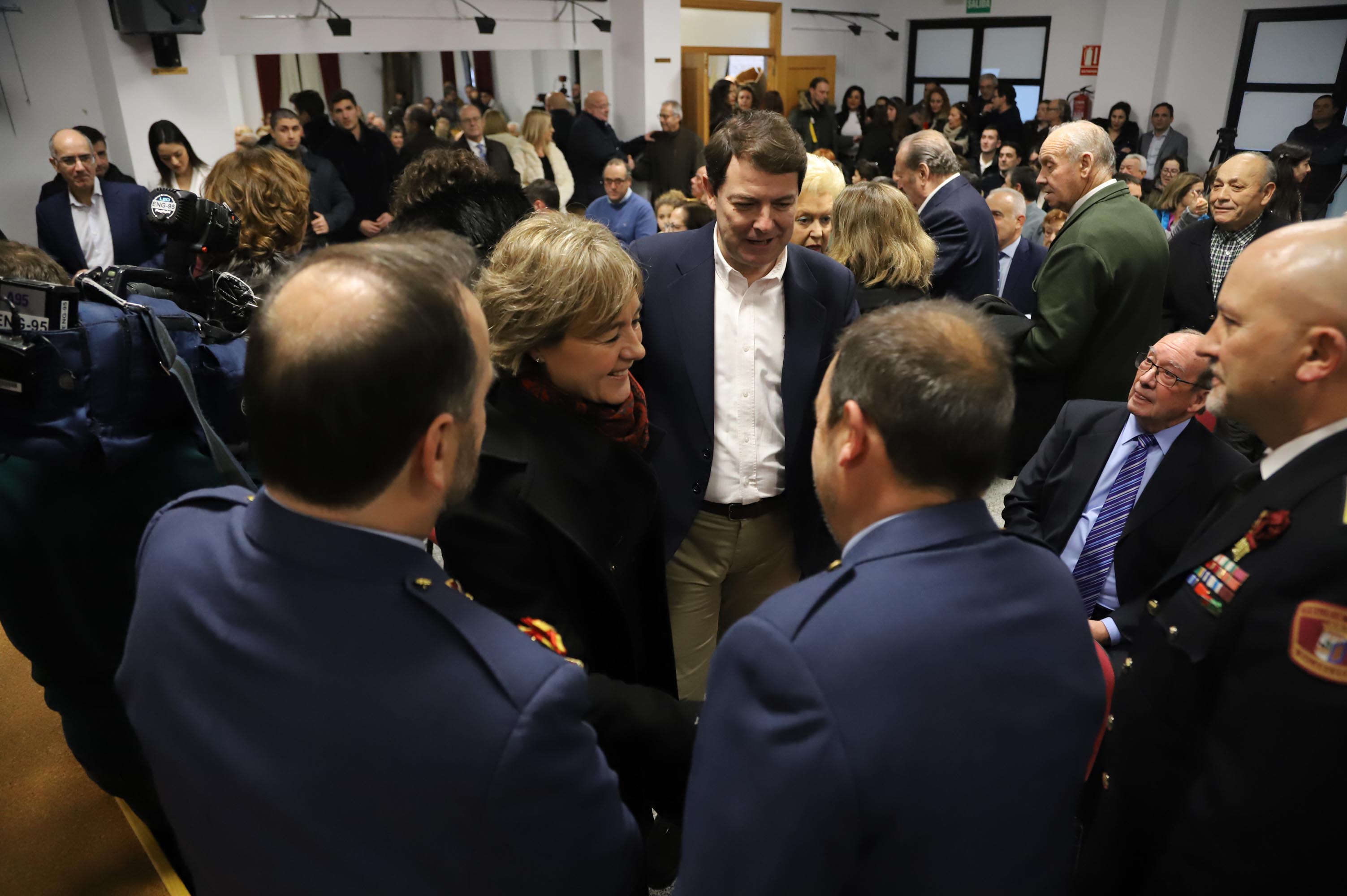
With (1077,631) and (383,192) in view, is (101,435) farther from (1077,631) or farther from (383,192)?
(383,192)

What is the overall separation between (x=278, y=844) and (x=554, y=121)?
8388 millimetres

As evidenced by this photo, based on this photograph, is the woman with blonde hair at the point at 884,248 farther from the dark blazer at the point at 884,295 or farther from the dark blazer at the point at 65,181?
the dark blazer at the point at 65,181

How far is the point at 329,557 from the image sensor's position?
823 millimetres

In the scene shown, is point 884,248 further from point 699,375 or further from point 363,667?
point 363,667

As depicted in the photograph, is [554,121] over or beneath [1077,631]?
over

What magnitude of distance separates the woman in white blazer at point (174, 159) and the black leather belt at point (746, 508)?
4.06 meters

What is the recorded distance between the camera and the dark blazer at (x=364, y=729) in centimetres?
78

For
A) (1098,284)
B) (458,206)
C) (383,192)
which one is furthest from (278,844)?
(383,192)

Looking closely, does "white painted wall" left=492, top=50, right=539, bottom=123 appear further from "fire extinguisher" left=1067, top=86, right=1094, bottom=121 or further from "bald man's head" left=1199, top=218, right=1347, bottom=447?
"bald man's head" left=1199, top=218, right=1347, bottom=447

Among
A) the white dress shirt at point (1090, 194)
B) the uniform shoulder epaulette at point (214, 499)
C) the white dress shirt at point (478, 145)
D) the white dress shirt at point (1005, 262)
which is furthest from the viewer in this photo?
the white dress shirt at point (478, 145)

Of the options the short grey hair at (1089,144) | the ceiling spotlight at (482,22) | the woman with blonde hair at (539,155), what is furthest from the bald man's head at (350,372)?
the ceiling spotlight at (482,22)

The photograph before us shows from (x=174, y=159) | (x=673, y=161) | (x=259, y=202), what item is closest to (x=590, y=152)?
(x=673, y=161)

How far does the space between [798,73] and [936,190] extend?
341 inches

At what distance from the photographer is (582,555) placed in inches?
52.9
